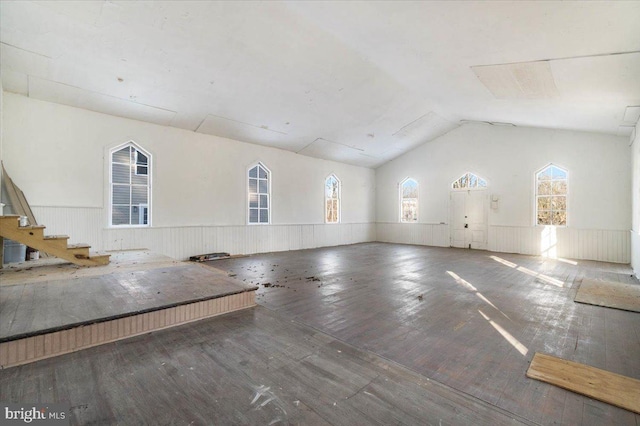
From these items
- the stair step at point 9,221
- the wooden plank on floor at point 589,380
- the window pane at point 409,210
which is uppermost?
the window pane at point 409,210

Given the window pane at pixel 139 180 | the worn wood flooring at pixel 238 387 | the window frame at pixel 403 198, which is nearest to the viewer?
the worn wood flooring at pixel 238 387

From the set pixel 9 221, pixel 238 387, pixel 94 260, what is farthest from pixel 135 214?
pixel 238 387

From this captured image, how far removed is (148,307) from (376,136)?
321 inches

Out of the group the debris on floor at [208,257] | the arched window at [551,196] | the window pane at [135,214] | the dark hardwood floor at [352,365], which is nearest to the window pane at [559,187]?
the arched window at [551,196]

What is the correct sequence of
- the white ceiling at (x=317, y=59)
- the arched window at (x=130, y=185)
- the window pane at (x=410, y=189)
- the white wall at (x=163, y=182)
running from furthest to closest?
the window pane at (x=410, y=189), the arched window at (x=130, y=185), the white wall at (x=163, y=182), the white ceiling at (x=317, y=59)

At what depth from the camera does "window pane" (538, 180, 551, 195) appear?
8484 millimetres

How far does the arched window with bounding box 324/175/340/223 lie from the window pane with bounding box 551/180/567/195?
6559mm

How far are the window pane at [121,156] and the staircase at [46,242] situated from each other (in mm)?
2485

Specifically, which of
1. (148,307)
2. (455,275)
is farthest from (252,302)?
(455,275)

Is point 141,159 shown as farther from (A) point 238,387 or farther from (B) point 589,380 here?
(B) point 589,380

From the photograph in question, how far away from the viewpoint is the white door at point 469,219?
9766 millimetres

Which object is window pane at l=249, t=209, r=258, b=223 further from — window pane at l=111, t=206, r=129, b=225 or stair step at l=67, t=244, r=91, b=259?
stair step at l=67, t=244, r=91, b=259

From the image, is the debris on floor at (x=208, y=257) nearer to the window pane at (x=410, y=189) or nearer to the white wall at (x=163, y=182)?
the white wall at (x=163, y=182)

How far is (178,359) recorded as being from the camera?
2250 mm
